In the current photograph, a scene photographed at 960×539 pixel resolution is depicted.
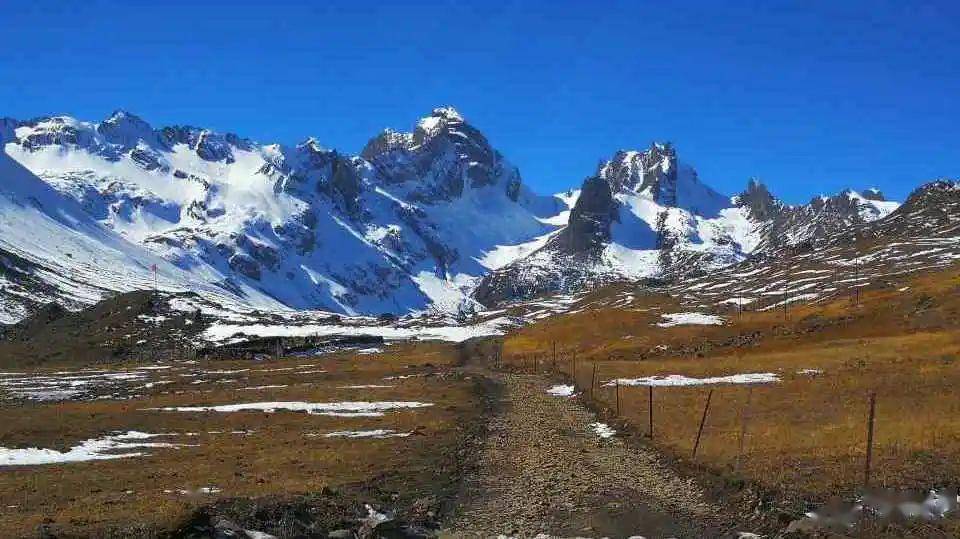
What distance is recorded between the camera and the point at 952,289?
107 metres

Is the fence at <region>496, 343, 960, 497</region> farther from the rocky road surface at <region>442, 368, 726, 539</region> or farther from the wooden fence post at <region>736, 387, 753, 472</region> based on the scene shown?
the rocky road surface at <region>442, 368, 726, 539</region>

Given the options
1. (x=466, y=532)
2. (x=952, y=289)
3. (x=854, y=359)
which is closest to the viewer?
(x=466, y=532)

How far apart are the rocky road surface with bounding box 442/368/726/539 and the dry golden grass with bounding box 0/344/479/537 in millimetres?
3201

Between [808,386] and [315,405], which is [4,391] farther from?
[808,386]

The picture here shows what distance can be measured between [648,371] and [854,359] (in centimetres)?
2005

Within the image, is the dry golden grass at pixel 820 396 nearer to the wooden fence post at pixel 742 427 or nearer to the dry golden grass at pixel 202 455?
the wooden fence post at pixel 742 427

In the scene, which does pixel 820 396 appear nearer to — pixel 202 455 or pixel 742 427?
pixel 742 427

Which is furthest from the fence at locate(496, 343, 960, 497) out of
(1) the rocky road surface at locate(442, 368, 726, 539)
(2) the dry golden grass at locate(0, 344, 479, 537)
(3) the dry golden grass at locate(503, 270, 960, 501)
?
(2) the dry golden grass at locate(0, 344, 479, 537)

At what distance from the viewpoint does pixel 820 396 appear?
155ft

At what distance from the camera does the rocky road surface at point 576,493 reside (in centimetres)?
2498

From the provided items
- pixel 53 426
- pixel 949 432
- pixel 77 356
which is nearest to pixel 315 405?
pixel 53 426

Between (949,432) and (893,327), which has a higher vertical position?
(893,327)

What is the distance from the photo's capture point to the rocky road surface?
82.0ft

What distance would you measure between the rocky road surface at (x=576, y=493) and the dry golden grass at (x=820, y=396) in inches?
99.5
